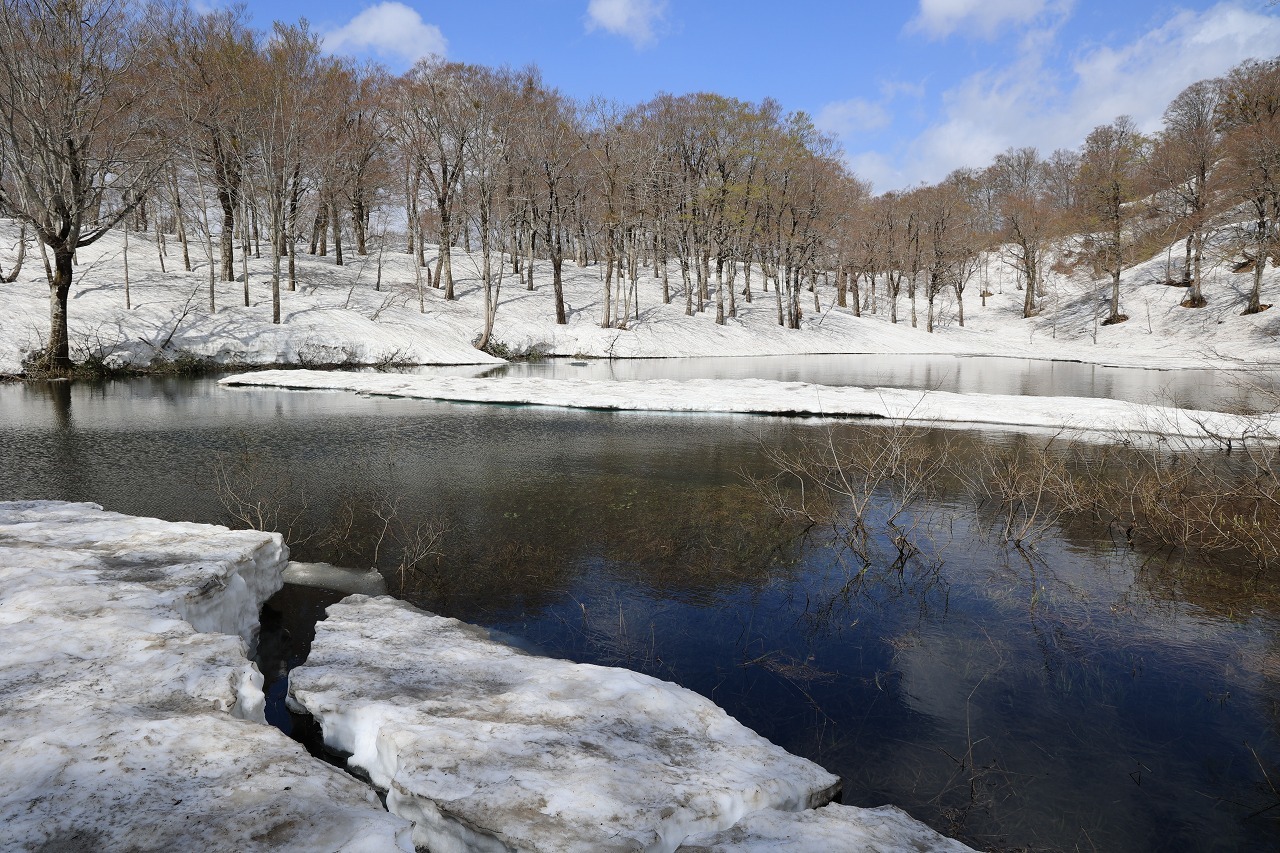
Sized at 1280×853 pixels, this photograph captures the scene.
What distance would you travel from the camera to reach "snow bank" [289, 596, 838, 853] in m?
3.61

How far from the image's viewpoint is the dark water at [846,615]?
513cm

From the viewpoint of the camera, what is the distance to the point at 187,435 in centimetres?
1652

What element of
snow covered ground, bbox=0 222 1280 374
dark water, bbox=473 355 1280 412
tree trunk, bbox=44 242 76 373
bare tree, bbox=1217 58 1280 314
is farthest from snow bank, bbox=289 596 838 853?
bare tree, bbox=1217 58 1280 314

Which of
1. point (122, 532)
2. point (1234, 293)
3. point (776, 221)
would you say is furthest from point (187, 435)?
point (1234, 293)

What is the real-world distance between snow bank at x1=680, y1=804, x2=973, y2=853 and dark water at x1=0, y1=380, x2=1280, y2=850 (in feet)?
3.16

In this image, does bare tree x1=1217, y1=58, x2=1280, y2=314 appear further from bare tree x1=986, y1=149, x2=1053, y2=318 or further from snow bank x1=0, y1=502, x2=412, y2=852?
snow bank x1=0, y1=502, x2=412, y2=852

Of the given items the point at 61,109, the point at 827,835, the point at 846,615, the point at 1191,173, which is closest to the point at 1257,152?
the point at 1191,173

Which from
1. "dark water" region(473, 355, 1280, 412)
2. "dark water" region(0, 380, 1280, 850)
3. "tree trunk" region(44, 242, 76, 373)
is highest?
"tree trunk" region(44, 242, 76, 373)

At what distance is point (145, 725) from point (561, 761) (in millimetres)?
2383

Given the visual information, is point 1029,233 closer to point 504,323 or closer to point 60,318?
point 504,323

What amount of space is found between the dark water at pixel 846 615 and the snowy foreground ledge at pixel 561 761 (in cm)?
115

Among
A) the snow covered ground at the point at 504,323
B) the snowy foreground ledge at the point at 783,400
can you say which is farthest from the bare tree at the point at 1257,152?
the snowy foreground ledge at the point at 783,400

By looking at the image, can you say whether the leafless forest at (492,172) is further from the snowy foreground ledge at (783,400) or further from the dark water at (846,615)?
the dark water at (846,615)

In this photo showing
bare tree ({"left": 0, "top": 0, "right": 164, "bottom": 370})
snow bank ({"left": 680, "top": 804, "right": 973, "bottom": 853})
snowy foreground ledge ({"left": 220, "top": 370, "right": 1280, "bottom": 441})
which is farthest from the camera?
bare tree ({"left": 0, "top": 0, "right": 164, "bottom": 370})
